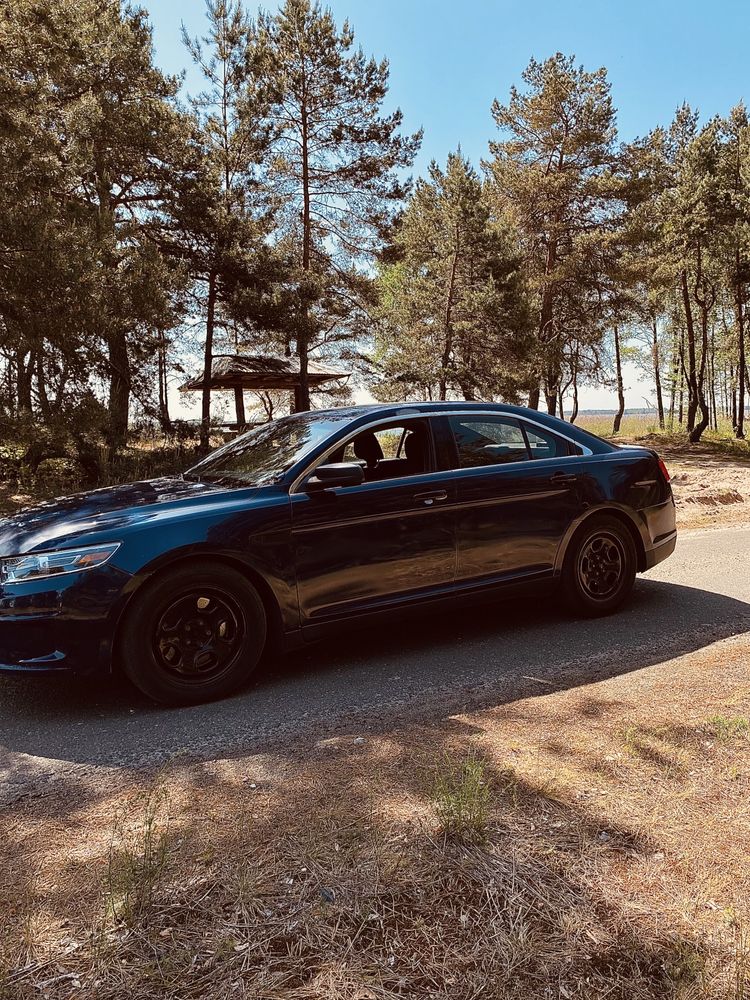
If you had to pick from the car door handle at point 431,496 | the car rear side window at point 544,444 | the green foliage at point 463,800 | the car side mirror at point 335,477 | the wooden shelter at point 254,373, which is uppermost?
the wooden shelter at point 254,373

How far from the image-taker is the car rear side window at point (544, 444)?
5297 mm

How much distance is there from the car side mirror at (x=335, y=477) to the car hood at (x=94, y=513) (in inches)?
17.5

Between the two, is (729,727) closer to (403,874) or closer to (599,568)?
(403,874)

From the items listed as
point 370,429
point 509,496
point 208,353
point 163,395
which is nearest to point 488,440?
point 509,496

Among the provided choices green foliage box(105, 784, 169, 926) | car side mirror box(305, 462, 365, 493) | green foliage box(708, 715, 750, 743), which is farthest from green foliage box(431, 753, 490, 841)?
car side mirror box(305, 462, 365, 493)

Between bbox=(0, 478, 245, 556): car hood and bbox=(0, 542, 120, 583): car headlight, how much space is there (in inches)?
2.3

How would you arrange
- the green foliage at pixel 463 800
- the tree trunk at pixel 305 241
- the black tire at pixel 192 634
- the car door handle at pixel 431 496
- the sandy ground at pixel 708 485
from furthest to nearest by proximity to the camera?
the tree trunk at pixel 305 241 < the sandy ground at pixel 708 485 < the car door handle at pixel 431 496 < the black tire at pixel 192 634 < the green foliage at pixel 463 800

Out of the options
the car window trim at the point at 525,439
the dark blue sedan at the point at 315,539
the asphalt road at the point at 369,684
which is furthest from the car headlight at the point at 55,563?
the car window trim at the point at 525,439

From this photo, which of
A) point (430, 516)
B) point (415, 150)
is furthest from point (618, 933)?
point (415, 150)

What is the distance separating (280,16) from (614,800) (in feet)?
82.0

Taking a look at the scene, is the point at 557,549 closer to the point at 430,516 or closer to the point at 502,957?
the point at 430,516

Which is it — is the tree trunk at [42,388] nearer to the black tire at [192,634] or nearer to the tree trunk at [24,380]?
the tree trunk at [24,380]

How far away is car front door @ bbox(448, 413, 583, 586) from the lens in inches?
189

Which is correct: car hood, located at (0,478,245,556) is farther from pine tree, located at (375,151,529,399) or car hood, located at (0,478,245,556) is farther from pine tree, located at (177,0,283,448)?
pine tree, located at (375,151,529,399)
